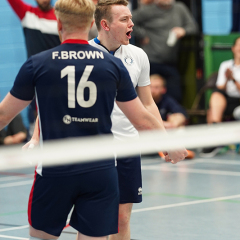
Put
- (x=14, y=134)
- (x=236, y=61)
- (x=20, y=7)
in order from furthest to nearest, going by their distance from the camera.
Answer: (x=236, y=61) < (x=14, y=134) < (x=20, y=7)

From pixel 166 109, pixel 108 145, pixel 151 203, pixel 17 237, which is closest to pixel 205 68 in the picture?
pixel 166 109

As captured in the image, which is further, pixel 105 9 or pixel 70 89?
pixel 105 9

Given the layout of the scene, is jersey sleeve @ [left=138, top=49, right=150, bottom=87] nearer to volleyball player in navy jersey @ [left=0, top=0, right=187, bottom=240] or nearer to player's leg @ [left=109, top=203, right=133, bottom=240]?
player's leg @ [left=109, top=203, right=133, bottom=240]

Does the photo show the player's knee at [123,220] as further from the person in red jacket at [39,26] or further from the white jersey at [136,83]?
the person in red jacket at [39,26]

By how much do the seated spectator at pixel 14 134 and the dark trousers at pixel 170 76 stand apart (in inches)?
109

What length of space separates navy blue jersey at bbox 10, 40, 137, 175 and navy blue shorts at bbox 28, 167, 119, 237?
6 centimetres

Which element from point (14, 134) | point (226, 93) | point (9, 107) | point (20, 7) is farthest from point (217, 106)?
point (9, 107)

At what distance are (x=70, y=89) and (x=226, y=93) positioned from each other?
25.4 ft

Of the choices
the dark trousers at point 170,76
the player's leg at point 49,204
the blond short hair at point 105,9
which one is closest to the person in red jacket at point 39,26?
the dark trousers at point 170,76

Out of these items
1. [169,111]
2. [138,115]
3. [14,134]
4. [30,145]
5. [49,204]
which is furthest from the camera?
[169,111]

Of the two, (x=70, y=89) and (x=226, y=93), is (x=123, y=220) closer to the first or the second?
(x=70, y=89)

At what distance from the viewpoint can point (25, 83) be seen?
2.74 metres

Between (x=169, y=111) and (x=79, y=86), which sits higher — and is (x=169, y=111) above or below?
below

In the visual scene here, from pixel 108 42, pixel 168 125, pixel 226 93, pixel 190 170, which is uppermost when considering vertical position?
pixel 108 42
